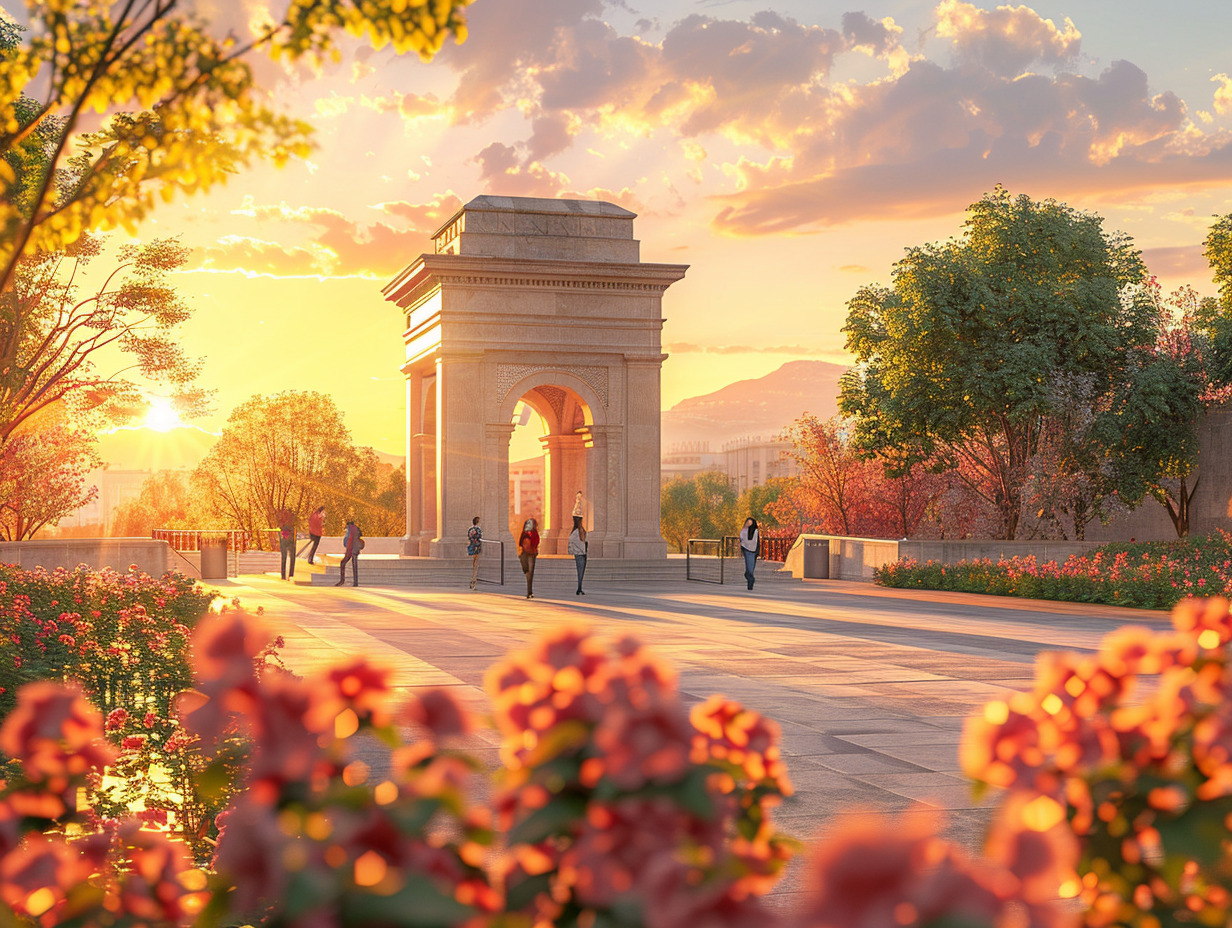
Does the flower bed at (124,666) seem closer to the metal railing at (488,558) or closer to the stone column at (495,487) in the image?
the metal railing at (488,558)

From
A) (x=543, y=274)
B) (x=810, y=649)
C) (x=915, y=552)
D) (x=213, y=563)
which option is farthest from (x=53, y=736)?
(x=213, y=563)

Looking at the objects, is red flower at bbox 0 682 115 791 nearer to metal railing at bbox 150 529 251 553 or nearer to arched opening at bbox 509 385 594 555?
arched opening at bbox 509 385 594 555

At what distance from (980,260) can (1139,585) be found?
498 inches

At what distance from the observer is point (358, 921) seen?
4.96ft

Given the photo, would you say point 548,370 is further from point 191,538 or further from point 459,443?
point 191,538

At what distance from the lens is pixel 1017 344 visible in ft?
99.0

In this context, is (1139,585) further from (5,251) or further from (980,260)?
(5,251)

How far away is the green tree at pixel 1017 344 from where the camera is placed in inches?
1178

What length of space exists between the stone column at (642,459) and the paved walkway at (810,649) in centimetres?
549

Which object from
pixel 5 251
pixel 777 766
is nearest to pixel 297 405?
pixel 5 251

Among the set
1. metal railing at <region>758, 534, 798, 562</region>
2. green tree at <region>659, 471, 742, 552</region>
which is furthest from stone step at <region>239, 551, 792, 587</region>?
green tree at <region>659, 471, 742, 552</region>

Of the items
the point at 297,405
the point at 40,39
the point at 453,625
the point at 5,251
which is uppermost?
the point at 297,405

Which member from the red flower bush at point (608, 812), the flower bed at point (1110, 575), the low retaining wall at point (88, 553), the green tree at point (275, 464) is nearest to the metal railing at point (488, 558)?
the low retaining wall at point (88, 553)

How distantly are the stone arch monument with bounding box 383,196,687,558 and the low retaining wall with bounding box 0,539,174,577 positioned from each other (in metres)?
7.52
